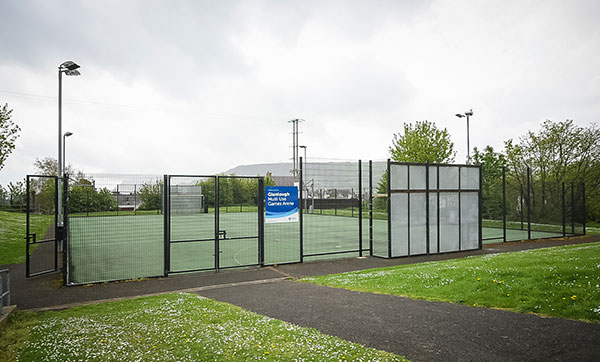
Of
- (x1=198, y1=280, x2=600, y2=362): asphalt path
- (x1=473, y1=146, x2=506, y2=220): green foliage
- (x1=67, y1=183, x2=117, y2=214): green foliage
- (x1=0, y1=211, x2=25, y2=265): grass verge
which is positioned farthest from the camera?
(x1=473, y1=146, x2=506, y2=220): green foliage

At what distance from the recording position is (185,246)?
2039 centimetres

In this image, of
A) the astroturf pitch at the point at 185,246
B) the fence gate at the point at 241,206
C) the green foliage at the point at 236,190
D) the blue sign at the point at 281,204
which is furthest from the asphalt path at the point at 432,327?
the green foliage at the point at 236,190

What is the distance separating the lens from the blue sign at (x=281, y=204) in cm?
1405

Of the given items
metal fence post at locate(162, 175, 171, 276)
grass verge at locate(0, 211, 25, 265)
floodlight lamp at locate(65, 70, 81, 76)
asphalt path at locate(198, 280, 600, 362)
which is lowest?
grass verge at locate(0, 211, 25, 265)

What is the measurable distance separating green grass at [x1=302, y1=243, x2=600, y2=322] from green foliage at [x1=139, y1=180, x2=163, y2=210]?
5.80m

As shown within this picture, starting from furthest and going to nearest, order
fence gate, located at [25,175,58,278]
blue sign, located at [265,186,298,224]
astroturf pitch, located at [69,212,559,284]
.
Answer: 1. astroturf pitch, located at [69,212,559,284]
2. blue sign, located at [265,186,298,224]
3. fence gate, located at [25,175,58,278]

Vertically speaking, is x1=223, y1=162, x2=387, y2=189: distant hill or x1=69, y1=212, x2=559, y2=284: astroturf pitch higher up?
x1=223, y1=162, x2=387, y2=189: distant hill

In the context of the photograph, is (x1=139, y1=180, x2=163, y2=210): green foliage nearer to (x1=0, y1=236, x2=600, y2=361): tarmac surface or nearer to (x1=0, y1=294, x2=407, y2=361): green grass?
(x1=0, y1=236, x2=600, y2=361): tarmac surface

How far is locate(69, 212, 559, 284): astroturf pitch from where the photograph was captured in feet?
46.6

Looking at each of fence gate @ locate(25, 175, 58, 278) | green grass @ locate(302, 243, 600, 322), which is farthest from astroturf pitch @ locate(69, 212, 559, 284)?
green grass @ locate(302, 243, 600, 322)

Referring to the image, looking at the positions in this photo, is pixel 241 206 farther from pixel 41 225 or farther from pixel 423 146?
pixel 423 146

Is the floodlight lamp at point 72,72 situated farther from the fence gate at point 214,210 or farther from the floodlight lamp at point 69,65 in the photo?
the fence gate at point 214,210

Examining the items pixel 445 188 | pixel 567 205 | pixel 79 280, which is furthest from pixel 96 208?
pixel 567 205

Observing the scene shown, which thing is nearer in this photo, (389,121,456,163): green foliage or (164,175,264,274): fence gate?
(164,175,264,274): fence gate
